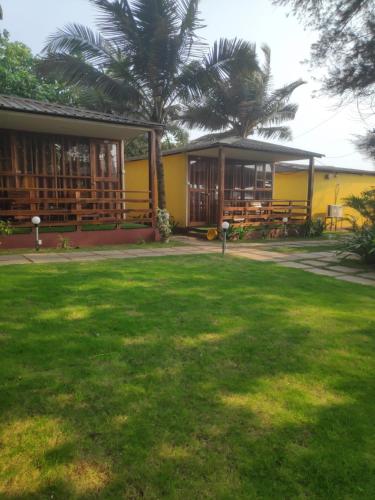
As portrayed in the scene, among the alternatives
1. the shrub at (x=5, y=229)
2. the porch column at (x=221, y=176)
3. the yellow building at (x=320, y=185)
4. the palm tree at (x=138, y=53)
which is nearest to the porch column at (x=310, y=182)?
the yellow building at (x=320, y=185)

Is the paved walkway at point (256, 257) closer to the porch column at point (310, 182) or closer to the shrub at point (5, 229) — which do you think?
→ the shrub at point (5, 229)

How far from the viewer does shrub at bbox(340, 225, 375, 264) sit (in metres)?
7.11

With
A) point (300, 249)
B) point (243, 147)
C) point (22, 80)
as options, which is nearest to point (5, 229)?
point (300, 249)

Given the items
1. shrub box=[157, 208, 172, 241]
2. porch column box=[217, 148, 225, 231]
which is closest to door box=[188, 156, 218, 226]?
porch column box=[217, 148, 225, 231]

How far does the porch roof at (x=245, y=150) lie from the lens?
36.9 feet

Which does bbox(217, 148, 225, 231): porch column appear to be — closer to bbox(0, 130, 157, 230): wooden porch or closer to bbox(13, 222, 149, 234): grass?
bbox(0, 130, 157, 230): wooden porch

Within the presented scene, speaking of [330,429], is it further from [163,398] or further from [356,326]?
[356,326]

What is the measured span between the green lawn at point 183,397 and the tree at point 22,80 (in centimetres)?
1429

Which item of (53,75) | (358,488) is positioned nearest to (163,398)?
(358,488)

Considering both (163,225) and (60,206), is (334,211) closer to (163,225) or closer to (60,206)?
(163,225)

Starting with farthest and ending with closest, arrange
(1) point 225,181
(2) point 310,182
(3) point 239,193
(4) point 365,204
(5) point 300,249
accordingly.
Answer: (3) point 239,193, (1) point 225,181, (2) point 310,182, (5) point 300,249, (4) point 365,204

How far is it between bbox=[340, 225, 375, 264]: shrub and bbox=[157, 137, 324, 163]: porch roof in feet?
15.9

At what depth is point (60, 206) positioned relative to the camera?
10719mm

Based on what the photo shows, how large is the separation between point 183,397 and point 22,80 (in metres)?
18.5
